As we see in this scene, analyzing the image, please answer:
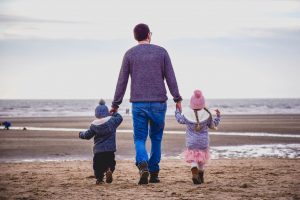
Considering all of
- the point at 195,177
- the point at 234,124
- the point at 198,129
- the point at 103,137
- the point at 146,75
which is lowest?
the point at 195,177

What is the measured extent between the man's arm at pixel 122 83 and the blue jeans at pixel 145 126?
24cm

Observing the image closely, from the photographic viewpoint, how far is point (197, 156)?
6.35 m

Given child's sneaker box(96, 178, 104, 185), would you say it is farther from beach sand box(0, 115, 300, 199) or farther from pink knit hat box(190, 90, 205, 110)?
pink knit hat box(190, 90, 205, 110)

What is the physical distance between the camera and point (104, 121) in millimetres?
6578

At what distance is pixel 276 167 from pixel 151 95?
299cm

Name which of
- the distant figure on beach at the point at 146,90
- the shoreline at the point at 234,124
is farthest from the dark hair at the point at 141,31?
the shoreline at the point at 234,124

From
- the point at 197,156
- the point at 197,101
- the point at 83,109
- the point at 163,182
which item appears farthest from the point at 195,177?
the point at 83,109

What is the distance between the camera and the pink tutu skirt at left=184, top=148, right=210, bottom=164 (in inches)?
249

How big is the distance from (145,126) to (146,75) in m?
0.73

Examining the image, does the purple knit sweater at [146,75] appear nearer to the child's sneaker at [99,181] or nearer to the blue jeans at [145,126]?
the blue jeans at [145,126]

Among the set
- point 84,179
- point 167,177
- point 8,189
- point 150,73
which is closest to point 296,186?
point 167,177

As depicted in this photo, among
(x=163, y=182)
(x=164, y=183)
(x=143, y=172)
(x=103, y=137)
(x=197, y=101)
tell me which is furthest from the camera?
(x=103, y=137)

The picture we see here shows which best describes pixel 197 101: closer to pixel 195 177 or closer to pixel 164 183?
pixel 195 177

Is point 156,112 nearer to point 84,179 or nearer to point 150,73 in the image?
point 150,73
